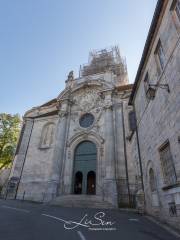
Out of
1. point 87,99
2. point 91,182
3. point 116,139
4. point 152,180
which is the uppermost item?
point 87,99

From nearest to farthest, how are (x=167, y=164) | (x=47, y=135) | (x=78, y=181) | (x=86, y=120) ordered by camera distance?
(x=167, y=164) < (x=78, y=181) < (x=86, y=120) < (x=47, y=135)

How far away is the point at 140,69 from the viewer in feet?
32.0

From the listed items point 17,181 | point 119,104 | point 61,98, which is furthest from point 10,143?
point 119,104

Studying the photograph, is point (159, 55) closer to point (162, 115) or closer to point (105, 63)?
point (162, 115)

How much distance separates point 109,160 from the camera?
14383mm

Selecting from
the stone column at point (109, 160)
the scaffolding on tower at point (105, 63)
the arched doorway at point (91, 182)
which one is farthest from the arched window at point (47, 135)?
the scaffolding on tower at point (105, 63)

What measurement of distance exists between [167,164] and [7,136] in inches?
919

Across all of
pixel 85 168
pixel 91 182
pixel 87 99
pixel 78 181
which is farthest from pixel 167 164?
pixel 87 99

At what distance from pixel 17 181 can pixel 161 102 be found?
1588 cm

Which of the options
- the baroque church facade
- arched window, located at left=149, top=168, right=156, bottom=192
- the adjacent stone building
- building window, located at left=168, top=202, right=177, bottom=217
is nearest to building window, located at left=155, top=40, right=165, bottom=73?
the adjacent stone building

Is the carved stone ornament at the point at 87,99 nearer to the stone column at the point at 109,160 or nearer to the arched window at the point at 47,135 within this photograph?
the stone column at the point at 109,160

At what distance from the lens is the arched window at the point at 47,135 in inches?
751

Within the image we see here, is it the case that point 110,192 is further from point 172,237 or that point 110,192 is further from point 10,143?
point 10,143

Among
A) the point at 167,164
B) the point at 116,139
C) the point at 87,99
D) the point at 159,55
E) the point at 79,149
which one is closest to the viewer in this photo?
the point at 167,164
